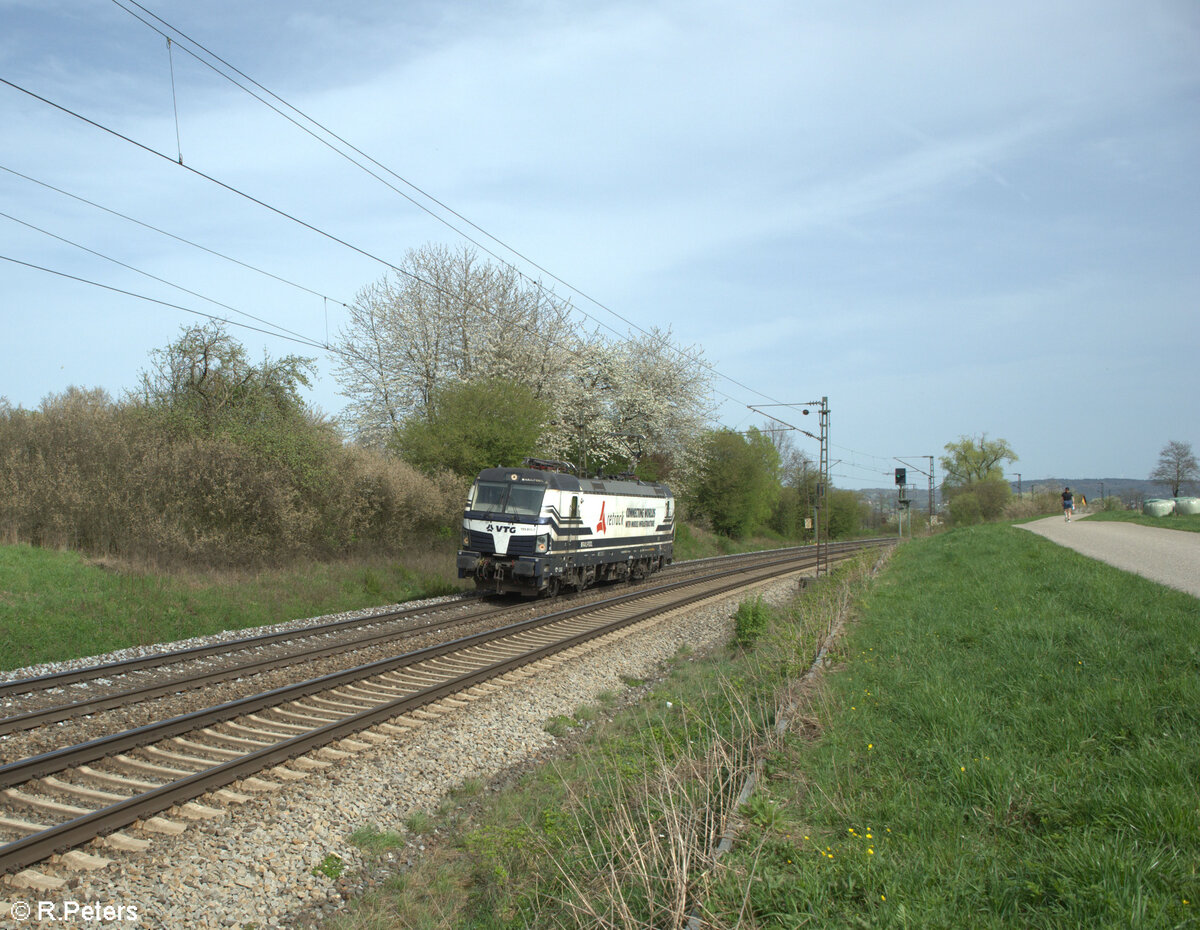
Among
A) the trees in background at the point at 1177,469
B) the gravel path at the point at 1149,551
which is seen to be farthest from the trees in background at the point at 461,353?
the trees in background at the point at 1177,469

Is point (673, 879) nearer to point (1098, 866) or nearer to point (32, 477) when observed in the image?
point (1098, 866)

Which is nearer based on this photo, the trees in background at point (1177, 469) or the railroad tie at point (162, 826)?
the railroad tie at point (162, 826)

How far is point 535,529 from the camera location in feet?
57.8

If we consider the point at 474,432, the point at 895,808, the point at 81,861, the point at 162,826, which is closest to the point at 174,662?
the point at 162,826

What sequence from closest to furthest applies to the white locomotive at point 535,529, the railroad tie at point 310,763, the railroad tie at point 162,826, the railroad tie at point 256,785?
1. the railroad tie at point 162,826
2. the railroad tie at point 256,785
3. the railroad tie at point 310,763
4. the white locomotive at point 535,529

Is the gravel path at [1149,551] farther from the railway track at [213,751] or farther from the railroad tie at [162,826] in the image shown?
the railroad tie at [162,826]

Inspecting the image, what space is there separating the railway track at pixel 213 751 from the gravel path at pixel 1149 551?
1046 centimetres

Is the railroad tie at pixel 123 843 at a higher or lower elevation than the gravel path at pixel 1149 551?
lower

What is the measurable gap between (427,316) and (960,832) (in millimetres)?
29821

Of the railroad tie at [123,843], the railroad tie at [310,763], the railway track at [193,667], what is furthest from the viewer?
the railway track at [193,667]

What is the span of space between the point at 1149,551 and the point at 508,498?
15.3 metres

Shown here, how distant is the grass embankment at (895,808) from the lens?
→ 3.65 meters

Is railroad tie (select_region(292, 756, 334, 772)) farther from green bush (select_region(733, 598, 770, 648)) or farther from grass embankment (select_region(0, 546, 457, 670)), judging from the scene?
green bush (select_region(733, 598, 770, 648))

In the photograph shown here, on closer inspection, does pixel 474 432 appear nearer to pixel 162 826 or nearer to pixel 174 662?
pixel 174 662
